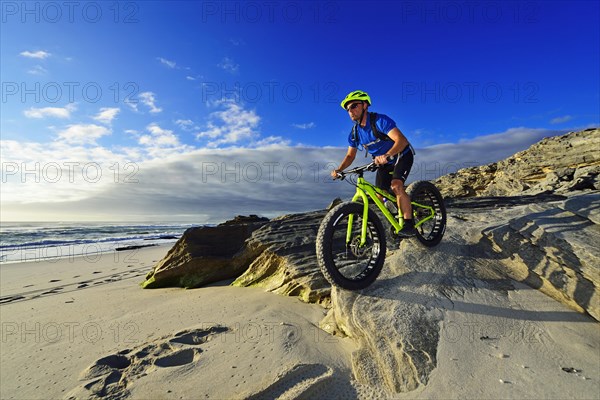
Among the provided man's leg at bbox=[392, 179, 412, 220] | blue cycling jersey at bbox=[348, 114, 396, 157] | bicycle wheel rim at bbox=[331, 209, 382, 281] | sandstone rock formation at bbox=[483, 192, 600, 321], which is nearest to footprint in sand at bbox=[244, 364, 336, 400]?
bicycle wheel rim at bbox=[331, 209, 382, 281]

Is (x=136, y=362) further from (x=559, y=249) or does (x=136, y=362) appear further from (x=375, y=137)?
(x=559, y=249)

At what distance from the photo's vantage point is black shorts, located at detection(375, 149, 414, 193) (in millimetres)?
5355

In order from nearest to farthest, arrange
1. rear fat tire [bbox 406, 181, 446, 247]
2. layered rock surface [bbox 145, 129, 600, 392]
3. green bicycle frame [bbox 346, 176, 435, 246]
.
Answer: layered rock surface [bbox 145, 129, 600, 392], green bicycle frame [bbox 346, 176, 435, 246], rear fat tire [bbox 406, 181, 446, 247]

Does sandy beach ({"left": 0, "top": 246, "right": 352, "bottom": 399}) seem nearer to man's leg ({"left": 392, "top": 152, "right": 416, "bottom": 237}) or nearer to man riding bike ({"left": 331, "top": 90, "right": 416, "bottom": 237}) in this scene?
man's leg ({"left": 392, "top": 152, "right": 416, "bottom": 237})

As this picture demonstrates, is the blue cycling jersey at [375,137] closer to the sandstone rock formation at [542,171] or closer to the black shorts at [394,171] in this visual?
the black shorts at [394,171]

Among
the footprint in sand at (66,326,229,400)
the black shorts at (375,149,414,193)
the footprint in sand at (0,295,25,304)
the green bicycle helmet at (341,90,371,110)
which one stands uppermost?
the green bicycle helmet at (341,90,371,110)

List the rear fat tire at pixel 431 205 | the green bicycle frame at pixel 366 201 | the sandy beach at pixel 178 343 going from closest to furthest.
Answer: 1. the sandy beach at pixel 178 343
2. the green bicycle frame at pixel 366 201
3. the rear fat tire at pixel 431 205

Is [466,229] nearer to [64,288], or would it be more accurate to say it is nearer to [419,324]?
[419,324]

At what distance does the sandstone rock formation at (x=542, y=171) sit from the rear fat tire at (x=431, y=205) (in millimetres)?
10302

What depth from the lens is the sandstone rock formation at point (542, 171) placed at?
571 inches

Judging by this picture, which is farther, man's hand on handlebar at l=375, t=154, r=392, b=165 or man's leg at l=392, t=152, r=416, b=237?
man's leg at l=392, t=152, r=416, b=237

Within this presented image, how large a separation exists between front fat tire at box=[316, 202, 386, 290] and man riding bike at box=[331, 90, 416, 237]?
2.18 ft

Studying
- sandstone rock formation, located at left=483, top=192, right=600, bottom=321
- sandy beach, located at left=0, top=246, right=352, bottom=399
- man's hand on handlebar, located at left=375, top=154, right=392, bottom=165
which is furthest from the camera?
man's hand on handlebar, located at left=375, top=154, right=392, bottom=165

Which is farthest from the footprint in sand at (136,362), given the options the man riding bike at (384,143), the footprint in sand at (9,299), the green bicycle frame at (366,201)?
the footprint in sand at (9,299)
